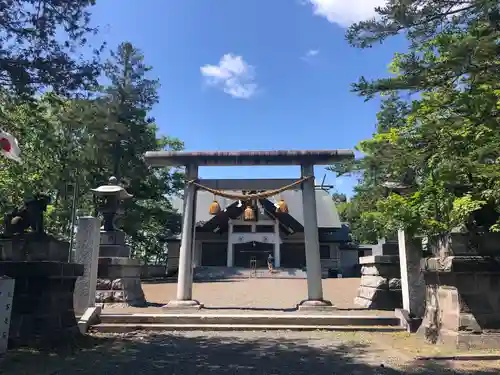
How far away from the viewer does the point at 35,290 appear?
20.9 ft

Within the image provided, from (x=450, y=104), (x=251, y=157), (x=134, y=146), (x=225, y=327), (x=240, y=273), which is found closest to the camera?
Result: (x=450, y=104)

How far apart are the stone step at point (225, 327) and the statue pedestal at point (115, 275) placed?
2.24m

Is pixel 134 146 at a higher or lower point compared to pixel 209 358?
higher

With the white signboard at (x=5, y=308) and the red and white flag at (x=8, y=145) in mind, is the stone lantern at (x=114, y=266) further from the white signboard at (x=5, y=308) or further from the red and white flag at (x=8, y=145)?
the white signboard at (x=5, y=308)

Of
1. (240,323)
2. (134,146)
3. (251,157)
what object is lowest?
(240,323)

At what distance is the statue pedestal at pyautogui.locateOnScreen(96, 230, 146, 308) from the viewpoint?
430 inches

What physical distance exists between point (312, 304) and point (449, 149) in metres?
6.29

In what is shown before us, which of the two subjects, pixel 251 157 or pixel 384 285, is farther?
pixel 251 157

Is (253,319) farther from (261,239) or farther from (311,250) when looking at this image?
(261,239)

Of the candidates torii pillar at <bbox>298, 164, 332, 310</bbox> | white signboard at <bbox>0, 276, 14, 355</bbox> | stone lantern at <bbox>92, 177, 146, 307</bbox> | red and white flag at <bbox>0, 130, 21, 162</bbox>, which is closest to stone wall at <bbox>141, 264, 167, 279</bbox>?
stone lantern at <bbox>92, 177, 146, 307</bbox>

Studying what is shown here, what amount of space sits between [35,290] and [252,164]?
6778mm

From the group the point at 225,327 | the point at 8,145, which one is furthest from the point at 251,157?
the point at 8,145

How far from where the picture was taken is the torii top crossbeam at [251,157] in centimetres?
1145

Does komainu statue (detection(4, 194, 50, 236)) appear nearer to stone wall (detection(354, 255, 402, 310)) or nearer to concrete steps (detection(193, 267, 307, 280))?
stone wall (detection(354, 255, 402, 310))
